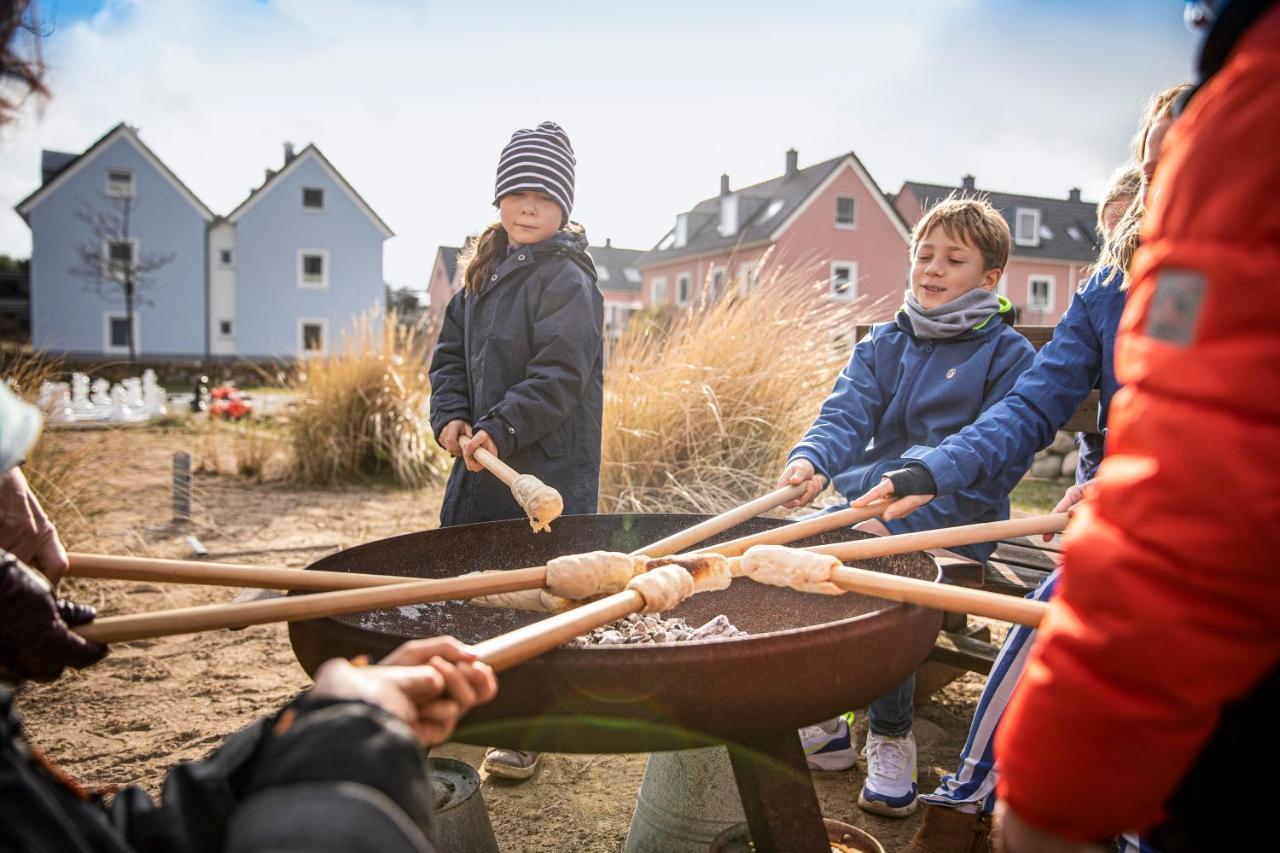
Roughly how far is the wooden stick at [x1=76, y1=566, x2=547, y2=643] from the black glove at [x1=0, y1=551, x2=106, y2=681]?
0.05 metres

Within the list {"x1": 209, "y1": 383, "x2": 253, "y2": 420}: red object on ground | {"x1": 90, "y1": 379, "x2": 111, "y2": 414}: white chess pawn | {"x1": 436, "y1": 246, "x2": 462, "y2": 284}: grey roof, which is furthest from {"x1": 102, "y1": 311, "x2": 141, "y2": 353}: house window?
{"x1": 209, "y1": 383, "x2": 253, "y2": 420}: red object on ground

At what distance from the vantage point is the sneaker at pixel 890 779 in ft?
7.75

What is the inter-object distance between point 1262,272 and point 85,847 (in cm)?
113

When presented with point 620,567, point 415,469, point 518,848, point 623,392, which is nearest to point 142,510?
point 415,469

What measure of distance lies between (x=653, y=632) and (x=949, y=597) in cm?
86

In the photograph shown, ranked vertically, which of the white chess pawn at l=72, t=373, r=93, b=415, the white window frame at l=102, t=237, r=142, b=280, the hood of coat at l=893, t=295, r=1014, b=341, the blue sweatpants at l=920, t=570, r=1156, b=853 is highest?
the white window frame at l=102, t=237, r=142, b=280

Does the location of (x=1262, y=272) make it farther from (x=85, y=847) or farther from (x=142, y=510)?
(x=142, y=510)

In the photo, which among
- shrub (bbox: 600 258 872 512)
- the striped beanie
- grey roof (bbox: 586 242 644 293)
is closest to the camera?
the striped beanie

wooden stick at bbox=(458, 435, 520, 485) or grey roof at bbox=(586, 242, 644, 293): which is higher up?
grey roof at bbox=(586, 242, 644, 293)

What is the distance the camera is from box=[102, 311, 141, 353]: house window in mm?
25094

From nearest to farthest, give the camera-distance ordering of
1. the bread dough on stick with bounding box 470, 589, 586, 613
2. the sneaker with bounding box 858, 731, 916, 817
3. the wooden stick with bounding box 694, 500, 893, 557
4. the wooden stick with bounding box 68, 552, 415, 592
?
the wooden stick with bounding box 68, 552, 415, 592
the bread dough on stick with bounding box 470, 589, 586, 613
the wooden stick with bounding box 694, 500, 893, 557
the sneaker with bounding box 858, 731, 916, 817

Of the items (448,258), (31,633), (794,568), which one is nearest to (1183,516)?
(794,568)

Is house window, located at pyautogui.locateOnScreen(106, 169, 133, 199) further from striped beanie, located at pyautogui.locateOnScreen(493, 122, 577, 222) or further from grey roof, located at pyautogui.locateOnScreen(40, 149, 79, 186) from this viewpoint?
striped beanie, located at pyautogui.locateOnScreen(493, 122, 577, 222)

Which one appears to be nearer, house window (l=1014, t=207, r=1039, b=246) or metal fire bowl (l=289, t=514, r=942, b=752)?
metal fire bowl (l=289, t=514, r=942, b=752)
